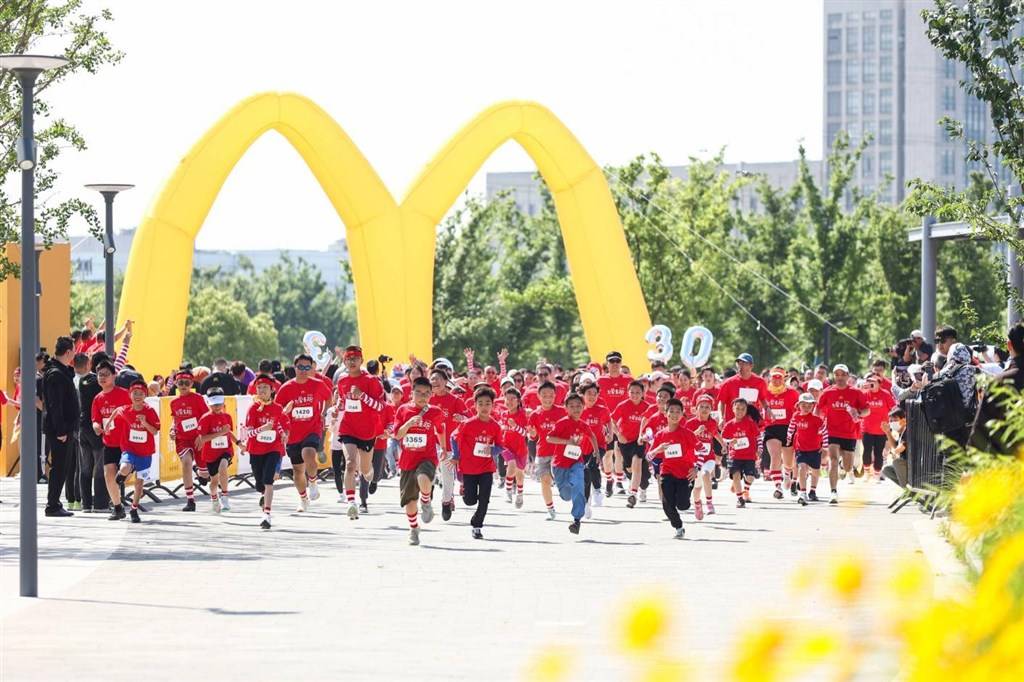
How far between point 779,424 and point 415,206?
12604 millimetres

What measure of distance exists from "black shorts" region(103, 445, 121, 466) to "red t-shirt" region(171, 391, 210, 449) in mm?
1116

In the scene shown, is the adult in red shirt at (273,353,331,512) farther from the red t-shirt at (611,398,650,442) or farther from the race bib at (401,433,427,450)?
the red t-shirt at (611,398,650,442)

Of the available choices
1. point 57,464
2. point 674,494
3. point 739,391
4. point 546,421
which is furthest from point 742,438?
point 57,464

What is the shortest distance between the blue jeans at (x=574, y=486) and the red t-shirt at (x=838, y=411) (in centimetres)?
593

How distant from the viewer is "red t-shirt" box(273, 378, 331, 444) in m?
19.9

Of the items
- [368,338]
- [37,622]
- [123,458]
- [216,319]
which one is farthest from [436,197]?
[216,319]

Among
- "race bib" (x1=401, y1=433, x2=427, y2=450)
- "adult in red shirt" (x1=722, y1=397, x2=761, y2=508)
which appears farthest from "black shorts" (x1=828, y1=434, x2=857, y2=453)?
"race bib" (x1=401, y1=433, x2=427, y2=450)

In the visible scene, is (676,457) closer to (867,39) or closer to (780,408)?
(780,408)

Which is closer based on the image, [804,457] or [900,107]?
[804,457]

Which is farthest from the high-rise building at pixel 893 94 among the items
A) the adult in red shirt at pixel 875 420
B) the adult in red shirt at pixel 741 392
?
the adult in red shirt at pixel 741 392

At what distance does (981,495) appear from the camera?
377 centimetres

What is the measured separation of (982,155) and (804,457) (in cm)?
629

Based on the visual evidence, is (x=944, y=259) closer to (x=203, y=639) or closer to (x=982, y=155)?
(x=982, y=155)

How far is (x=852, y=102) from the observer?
6634 inches
